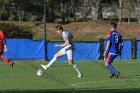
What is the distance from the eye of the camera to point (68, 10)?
7481 cm

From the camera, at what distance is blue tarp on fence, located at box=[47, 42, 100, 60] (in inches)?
1641

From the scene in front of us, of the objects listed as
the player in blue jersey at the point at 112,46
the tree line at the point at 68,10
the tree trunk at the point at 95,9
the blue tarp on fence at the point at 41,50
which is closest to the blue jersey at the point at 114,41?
the player in blue jersey at the point at 112,46

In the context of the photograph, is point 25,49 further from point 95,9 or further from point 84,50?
point 95,9

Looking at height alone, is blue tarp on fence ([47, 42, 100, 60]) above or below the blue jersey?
below

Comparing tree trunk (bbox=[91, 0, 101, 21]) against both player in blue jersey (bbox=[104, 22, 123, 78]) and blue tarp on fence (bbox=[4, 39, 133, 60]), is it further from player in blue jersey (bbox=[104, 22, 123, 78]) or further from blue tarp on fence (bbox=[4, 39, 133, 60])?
player in blue jersey (bbox=[104, 22, 123, 78])

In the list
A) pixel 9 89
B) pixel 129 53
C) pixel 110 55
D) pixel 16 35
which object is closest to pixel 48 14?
pixel 16 35

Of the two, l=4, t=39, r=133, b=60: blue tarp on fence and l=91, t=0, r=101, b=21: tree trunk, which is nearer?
l=4, t=39, r=133, b=60: blue tarp on fence

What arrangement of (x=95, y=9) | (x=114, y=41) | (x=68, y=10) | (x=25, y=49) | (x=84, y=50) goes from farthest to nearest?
(x=68, y=10) < (x=95, y=9) < (x=84, y=50) < (x=25, y=49) < (x=114, y=41)

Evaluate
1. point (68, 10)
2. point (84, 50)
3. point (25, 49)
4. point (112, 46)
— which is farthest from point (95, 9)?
point (112, 46)

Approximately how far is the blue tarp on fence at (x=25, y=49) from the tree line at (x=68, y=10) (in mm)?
25520

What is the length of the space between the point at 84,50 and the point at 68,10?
3288 cm

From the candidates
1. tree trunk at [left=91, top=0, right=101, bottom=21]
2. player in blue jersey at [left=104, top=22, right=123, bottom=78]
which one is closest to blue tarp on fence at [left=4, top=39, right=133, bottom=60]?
player in blue jersey at [left=104, top=22, right=123, bottom=78]

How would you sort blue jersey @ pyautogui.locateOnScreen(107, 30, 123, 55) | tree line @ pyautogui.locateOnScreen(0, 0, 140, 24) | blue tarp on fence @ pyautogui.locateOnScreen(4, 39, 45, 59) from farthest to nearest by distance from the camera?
tree line @ pyautogui.locateOnScreen(0, 0, 140, 24)
blue tarp on fence @ pyautogui.locateOnScreen(4, 39, 45, 59)
blue jersey @ pyautogui.locateOnScreen(107, 30, 123, 55)

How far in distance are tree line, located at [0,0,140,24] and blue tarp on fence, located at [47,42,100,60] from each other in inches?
1005
